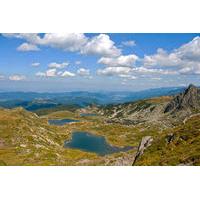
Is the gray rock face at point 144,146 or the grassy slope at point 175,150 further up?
the grassy slope at point 175,150

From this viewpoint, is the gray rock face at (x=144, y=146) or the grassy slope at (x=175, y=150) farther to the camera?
the gray rock face at (x=144, y=146)

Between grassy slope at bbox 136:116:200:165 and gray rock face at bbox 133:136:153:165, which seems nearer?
grassy slope at bbox 136:116:200:165

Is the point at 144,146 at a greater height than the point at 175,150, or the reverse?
the point at 175,150

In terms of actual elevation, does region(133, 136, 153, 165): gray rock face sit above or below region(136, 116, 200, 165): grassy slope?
below

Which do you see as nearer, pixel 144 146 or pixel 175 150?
pixel 175 150
